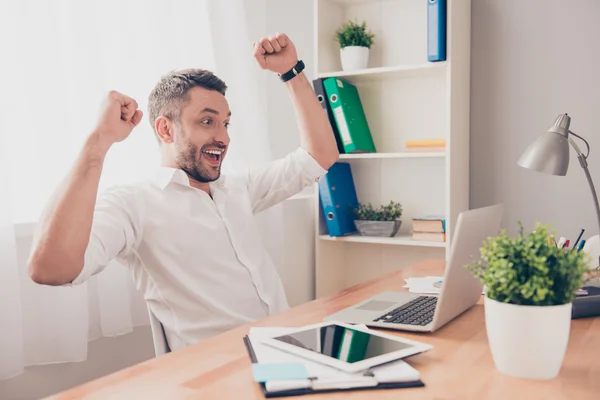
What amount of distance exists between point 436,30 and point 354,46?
1.46 ft

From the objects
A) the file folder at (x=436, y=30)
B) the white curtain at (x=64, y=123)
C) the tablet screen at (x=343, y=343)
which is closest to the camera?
→ the tablet screen at (x=343, y=343)

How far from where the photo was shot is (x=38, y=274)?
4.12 feet

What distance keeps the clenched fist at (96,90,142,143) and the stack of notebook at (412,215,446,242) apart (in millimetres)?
1573

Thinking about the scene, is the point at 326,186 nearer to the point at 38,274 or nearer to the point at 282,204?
the point at 282,204

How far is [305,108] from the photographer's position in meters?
2.03

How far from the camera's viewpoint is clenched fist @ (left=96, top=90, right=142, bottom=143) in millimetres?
1387

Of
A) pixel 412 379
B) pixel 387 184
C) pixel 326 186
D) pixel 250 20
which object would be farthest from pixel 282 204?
pixel 412 379

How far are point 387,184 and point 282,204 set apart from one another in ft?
1.97

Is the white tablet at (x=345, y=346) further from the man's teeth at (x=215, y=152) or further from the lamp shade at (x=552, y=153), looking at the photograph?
the man's teeth at (x=215, y=152)

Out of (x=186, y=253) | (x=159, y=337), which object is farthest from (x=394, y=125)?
(x=159, y=337)

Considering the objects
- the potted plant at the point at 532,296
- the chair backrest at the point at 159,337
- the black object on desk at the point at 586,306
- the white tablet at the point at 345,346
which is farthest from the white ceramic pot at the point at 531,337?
the chair backrest at the point at 159,337

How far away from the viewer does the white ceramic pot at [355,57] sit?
282cm

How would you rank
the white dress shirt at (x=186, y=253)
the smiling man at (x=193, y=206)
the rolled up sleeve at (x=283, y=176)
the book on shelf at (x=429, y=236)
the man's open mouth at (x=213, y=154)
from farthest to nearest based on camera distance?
the book on shelf at (x=429, y=236) < the rolled up sleeve at (x=283, y=176) < the man's open mouth at (x=213, y=154) < the white dress shirt at (x=186, y=253) < the smiling man at (x=193, y=206)

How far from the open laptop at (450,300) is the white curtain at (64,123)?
911mm
